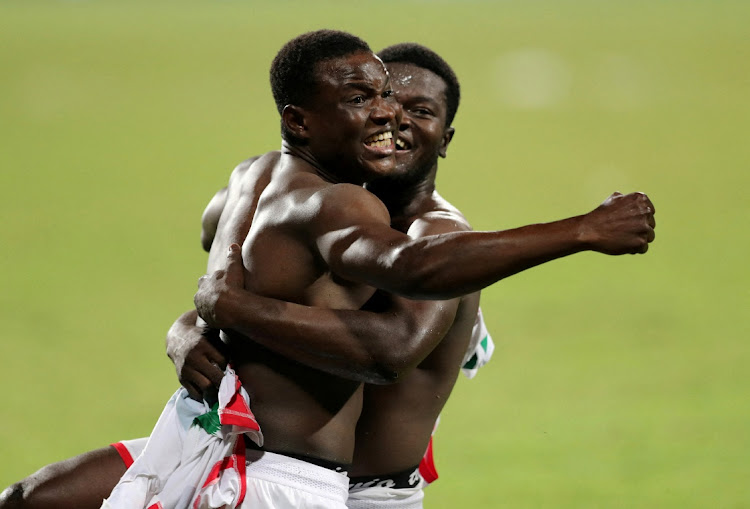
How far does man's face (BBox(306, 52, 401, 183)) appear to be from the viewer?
110 inches

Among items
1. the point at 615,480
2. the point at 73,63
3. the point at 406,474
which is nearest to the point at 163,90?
the point at 73,63

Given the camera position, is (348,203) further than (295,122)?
No

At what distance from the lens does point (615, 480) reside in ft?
19.9

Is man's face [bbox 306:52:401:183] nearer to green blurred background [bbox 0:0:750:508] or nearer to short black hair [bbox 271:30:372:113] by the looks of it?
short black hair [bbox 271:30:372:113]

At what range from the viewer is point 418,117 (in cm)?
353

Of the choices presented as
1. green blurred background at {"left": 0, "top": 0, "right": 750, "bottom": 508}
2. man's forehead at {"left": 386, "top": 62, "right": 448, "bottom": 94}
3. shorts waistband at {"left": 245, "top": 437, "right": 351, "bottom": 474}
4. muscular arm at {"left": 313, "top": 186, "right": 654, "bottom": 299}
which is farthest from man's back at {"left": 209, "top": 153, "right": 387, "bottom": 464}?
Result: green blurred background at {"left": 0, "top": 0, "right": 750, "bottom": 508}

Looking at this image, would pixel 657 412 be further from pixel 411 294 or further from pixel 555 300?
pixel 411 294

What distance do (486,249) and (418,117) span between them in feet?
4.45

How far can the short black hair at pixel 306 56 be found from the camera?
9.25 ft

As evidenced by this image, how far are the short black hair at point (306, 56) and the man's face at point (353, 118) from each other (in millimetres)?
23

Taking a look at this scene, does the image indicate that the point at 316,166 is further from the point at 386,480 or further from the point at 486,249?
the point at 386,480

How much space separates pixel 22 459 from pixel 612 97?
352 inches

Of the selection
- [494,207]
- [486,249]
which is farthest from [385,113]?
[494,207]

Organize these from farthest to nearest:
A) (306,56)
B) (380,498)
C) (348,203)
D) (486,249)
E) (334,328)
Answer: (380,498) < (306,56) < (334,328) < (348,203) < (486,249)
